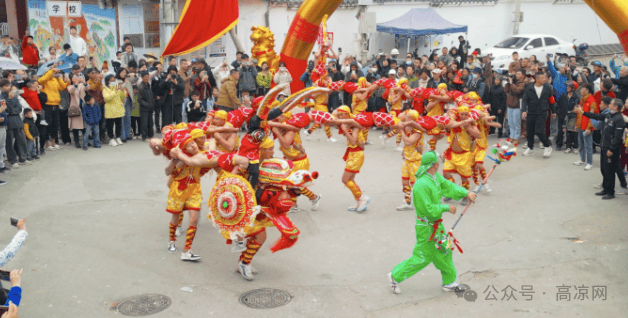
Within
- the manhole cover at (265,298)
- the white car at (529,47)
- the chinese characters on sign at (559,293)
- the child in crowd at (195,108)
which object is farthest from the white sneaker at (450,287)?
the white car at (529,47)

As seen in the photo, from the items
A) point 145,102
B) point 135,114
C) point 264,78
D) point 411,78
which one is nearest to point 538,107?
point 411,78

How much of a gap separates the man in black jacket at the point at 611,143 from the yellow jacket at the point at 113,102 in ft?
34.3

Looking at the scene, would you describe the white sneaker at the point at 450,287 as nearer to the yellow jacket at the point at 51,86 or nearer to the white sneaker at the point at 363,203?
the white sneaker at the point at 363,203

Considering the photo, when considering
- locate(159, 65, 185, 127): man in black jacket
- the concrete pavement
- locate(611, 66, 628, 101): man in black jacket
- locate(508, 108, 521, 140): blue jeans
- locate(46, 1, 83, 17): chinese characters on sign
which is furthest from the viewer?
locate(46, 1, 83, 17): chinese characters on sign

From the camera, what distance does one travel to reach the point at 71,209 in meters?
9.07

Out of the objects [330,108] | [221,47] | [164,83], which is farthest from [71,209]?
[221,47]

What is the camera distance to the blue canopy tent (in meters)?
24.4

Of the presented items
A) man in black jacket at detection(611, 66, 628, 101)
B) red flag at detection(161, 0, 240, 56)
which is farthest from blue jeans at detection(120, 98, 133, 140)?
man in black jacket at detection(611, 66, 628, 101)

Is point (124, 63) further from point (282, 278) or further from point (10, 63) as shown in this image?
point (282, 278)

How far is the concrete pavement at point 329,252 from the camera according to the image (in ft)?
19.7

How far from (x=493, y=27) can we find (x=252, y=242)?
24.3 meters

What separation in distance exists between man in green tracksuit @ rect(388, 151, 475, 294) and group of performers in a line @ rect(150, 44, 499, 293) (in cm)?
1

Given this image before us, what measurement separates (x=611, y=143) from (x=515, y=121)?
4163mm

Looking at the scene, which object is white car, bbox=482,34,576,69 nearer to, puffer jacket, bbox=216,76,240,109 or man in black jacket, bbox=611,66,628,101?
man in black jacket, bbox=611,66,628,101
